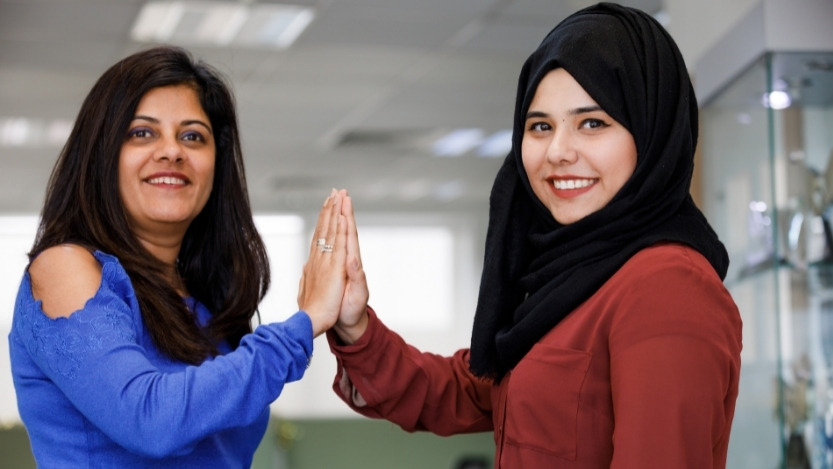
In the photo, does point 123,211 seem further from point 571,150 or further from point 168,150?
point 571,150

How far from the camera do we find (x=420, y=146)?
27.7 feet

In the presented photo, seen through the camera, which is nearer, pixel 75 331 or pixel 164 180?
pixel 75 331

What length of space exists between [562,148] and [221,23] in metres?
3.88

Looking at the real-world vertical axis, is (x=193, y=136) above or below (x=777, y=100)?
below

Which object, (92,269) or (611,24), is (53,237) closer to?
(92,269)

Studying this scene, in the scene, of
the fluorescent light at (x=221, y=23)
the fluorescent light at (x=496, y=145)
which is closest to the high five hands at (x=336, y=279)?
the fluorescent light at (x=221, y=23)

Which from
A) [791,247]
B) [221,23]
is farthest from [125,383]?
[221,23]

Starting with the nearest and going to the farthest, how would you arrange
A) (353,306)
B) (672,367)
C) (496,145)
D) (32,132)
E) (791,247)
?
(672,367) < (353,306) < (791,247) < (32,132) < (496,145)

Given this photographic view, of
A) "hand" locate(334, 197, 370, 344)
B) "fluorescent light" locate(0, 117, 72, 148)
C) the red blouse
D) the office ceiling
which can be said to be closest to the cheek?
the red blouse

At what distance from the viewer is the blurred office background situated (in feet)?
9.39

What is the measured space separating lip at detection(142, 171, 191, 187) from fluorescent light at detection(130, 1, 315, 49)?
3.01m

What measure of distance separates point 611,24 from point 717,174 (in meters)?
1.71

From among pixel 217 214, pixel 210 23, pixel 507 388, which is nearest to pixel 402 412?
pixel 507 388

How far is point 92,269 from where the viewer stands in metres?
1.89
